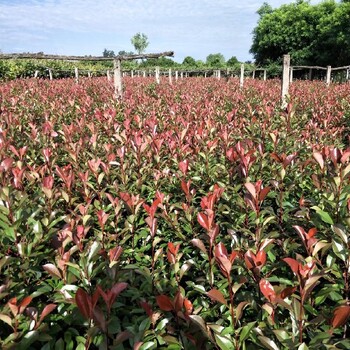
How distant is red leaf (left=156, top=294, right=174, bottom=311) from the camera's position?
127 cm

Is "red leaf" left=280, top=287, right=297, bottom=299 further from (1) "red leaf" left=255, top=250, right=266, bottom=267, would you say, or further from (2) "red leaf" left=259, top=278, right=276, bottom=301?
(1) "red leaf" left=255, top=250, right=266, bottom=267

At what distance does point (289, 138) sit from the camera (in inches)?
147

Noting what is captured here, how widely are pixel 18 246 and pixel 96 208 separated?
2.15 feet

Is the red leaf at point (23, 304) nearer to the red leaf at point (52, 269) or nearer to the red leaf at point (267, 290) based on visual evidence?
the red leaf at point (52, 269)

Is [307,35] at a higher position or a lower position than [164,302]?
higher

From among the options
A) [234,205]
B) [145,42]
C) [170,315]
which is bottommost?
[170,315]

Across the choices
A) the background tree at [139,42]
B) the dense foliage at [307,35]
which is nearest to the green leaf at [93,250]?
the dense foliage at [307,35]

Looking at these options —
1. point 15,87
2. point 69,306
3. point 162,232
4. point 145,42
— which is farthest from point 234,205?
point 145,42

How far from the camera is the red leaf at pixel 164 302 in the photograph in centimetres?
127

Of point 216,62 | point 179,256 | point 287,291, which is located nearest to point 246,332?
point 287,291

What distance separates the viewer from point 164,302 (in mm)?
1275

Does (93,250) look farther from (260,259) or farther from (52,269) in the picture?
(260,259)

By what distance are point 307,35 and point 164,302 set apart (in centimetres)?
4769

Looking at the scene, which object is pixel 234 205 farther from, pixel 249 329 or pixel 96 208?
pixel 249 329
